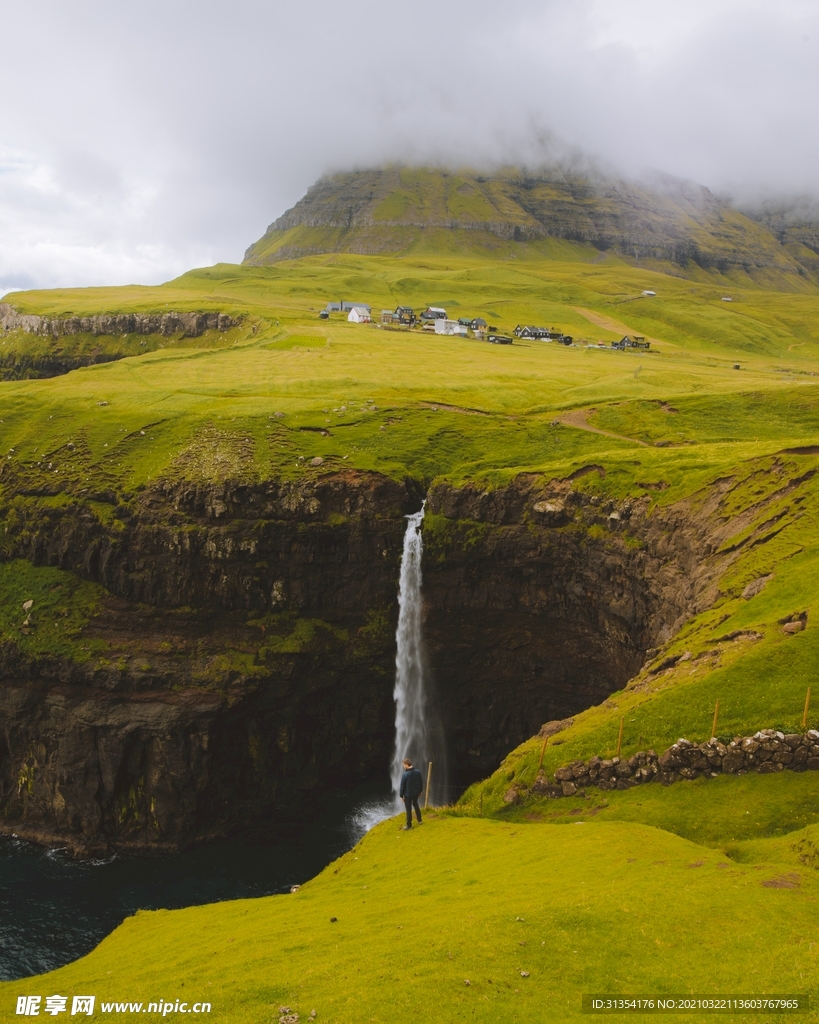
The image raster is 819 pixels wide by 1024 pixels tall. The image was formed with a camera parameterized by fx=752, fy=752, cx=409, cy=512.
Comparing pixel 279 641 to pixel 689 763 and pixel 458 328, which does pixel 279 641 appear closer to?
pixel 689 763

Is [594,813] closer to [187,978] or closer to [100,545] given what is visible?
[187,978]

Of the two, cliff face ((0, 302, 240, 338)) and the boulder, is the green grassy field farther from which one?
cliff face ((0, 302, 240, 338))

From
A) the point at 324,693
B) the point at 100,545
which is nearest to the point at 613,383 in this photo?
the point at 324,693

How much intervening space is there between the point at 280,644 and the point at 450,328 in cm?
11050

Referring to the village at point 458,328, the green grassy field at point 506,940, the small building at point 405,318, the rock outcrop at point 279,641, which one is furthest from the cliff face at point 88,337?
the green grassy field at point 506,940

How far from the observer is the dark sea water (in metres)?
49.3

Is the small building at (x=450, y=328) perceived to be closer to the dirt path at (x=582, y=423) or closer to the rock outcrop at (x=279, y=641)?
the dirt path at (x=582, y=423)

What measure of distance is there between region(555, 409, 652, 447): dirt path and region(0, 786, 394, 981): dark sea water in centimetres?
4353

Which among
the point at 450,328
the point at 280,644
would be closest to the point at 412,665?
the point at 280,644

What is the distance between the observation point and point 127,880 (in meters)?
56.4

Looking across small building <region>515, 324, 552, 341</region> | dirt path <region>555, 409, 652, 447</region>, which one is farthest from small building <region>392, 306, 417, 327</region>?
dirt path <region>555, 409, 652, 447</region>

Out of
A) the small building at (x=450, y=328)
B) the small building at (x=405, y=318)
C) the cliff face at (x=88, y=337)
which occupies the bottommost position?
the cliff face at (x=88, y=337)

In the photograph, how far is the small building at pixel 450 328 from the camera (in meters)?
160

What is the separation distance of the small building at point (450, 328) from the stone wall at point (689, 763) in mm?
136208
